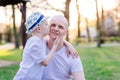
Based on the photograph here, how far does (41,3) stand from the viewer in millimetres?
20641

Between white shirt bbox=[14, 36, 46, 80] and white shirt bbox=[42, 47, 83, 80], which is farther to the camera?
white shirt bbox=[42, 47, 83, 80]

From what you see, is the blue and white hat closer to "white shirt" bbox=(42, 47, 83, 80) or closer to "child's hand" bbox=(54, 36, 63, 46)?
"child's hand" bbox=(54, 36, 63, 46)

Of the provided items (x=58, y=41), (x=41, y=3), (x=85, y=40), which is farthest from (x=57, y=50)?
(x=85, y=40)

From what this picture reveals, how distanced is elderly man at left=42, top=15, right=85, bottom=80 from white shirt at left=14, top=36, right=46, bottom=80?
0.25 meters

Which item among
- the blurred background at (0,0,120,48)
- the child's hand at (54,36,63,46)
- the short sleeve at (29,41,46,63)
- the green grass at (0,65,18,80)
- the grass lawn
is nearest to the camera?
the short sleeve at (29,41,46,63)

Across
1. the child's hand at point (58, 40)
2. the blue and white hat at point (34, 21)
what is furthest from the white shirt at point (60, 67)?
the blue and white hat at point (34, 21)

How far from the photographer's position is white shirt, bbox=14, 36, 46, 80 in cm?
361

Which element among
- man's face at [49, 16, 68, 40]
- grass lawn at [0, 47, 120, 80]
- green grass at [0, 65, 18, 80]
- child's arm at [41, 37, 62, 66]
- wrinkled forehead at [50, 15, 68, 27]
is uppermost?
wrinkled forehead at [50, 15, 68, 27]

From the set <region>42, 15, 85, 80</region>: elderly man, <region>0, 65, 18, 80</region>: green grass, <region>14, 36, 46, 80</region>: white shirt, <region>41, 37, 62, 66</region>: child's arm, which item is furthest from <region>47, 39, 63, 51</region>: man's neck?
<region>0, 65, 18, 80</region>: green grass

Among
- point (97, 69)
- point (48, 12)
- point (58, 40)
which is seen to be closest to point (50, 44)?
point (58, 40)

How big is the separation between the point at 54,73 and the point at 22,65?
45 cm

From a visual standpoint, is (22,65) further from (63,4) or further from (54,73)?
(63,4)

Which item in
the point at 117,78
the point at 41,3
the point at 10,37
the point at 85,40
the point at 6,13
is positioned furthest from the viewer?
the point at 10,37

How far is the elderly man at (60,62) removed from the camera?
12.6ft
